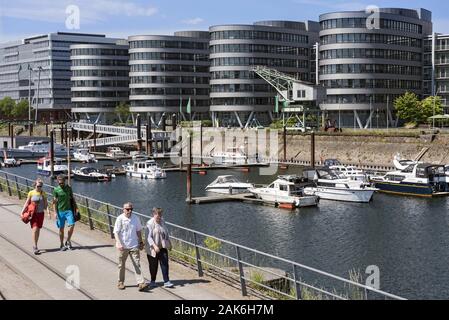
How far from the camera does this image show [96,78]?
187 metres

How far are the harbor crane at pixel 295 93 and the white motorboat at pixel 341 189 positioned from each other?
5825 cm

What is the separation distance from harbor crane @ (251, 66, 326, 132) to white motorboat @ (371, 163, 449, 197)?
54439 mm

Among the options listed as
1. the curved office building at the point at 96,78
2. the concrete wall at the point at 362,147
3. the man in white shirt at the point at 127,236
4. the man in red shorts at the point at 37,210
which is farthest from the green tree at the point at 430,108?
the man in white shirt at the point at 127,236

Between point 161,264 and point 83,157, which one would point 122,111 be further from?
point 161,264

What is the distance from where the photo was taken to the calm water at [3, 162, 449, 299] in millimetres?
36656

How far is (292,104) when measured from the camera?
136m

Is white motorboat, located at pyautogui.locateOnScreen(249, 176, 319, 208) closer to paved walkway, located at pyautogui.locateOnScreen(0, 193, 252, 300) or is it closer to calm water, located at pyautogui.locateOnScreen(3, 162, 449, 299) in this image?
calm water, located at pyautogui.locateOnScreen(3, 162, 449, 299)

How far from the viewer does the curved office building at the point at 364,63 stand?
430ft

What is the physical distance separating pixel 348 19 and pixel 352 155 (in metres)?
35.6

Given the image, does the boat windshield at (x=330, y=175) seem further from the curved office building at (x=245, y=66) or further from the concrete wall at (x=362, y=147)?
the curved office building at (x=245, y=66)

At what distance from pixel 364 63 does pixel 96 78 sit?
277 feet

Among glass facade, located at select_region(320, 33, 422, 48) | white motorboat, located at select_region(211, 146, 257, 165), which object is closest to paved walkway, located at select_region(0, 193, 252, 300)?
white motorboat, located at select_region(211, 146, 257, 165)

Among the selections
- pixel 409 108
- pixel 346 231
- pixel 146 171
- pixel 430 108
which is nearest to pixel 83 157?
pixel 146 171

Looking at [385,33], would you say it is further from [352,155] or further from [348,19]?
[352,155]
